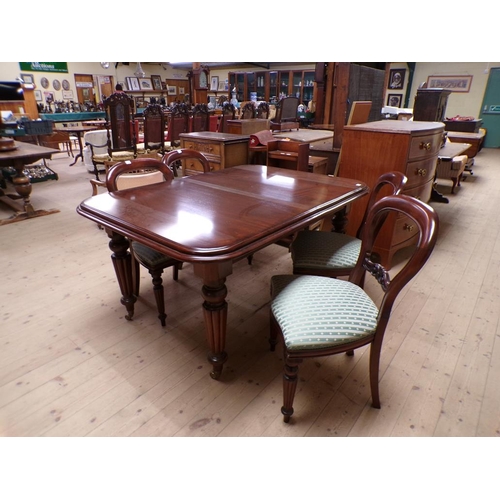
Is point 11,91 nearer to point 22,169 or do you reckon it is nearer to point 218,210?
point 22,169

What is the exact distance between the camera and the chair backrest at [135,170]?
189cm

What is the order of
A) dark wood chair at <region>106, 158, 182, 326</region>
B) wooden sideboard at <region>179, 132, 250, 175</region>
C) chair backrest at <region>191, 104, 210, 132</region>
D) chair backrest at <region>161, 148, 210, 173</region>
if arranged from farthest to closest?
1. chair backrest at <region>191, 104, 210, 132</region>
2. wooden sideboard at <region>179, 132, 250, 175</region>
3. chair backrest at <region>161, 148, 210, 173</region>
4. dark wood chair at <region>106, 158, 182, 326</region>

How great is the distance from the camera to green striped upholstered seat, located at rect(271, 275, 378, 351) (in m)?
1.24

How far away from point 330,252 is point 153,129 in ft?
13.8

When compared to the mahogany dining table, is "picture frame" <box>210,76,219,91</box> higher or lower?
higher

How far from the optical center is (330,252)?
6.02 feet

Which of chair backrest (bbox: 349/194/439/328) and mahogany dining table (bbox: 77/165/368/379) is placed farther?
mahogany dining table (bbox: 77/165/368/379)

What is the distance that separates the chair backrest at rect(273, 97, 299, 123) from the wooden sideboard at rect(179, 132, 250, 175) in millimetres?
2644

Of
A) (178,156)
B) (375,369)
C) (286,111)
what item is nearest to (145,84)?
(286,111)

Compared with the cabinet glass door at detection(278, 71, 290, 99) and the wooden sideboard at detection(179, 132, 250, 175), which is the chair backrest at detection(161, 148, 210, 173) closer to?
the wooden sideboard at detection(179, 132, 250, 175)

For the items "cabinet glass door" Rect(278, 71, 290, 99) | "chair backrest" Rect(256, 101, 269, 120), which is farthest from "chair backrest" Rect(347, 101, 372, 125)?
"cabinet glass door" Rect(278, 71, 290, 99)

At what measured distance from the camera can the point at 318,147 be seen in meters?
3.30

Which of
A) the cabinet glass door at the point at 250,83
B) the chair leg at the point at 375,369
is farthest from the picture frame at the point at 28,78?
the chair leg at the point at 375,369

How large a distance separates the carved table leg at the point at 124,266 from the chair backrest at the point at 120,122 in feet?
11.1
